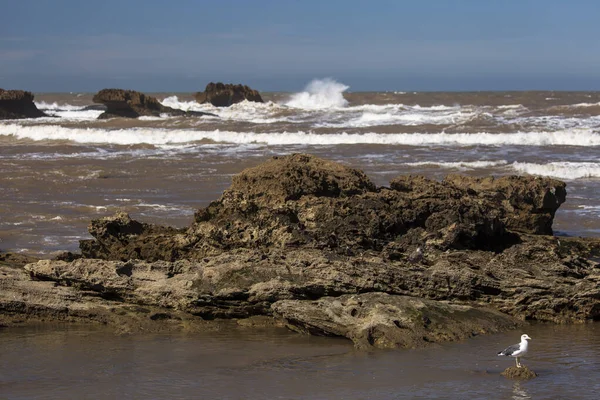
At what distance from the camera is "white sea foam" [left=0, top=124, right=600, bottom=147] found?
97.8 ft

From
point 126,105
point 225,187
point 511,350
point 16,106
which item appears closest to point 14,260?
point 511,350

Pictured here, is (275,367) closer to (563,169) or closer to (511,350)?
(511,350)

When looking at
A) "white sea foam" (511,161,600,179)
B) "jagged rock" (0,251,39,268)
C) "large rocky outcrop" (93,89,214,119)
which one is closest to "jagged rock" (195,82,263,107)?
"large rocky outcrop" (93,89,214,119)

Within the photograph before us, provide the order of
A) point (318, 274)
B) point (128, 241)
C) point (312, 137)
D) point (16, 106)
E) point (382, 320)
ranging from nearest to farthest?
point (382, 320), point (318, 274), point (128, 241), point (312, 137), point (16, 106)

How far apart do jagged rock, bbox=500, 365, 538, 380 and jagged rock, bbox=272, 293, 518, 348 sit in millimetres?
789

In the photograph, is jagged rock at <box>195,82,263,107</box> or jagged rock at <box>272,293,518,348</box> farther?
jagged rock at <box>195,82,263,107</box>

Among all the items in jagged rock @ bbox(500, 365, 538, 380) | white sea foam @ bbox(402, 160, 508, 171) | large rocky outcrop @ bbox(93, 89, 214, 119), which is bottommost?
jagged rock @ bbox(500, 365, 538, 380)

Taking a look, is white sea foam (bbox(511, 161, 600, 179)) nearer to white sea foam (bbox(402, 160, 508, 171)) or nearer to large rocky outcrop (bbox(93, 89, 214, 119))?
white sea foam (bbox(402, 160, 508, 171))

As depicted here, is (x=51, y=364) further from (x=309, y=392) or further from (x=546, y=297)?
(x=546, y=297)

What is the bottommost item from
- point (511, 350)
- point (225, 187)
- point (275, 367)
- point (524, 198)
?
point (275, 367)

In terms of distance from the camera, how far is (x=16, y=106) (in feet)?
151

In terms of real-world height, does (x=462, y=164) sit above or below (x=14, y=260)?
above

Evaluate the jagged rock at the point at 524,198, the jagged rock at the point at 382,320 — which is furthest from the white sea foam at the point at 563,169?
the jagged rock at the point at 382,320

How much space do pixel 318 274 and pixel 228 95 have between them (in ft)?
162
